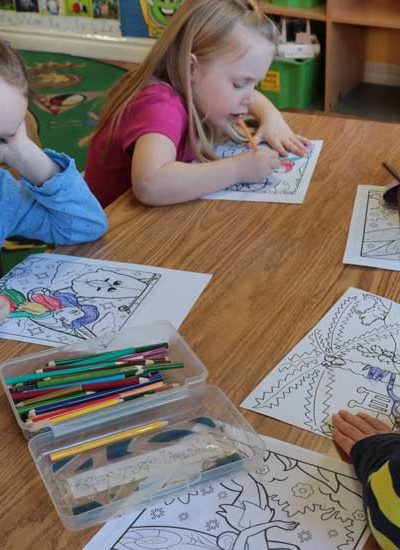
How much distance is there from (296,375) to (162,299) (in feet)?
0.73

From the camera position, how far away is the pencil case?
0.67m

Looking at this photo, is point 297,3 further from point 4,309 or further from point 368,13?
point 4,309

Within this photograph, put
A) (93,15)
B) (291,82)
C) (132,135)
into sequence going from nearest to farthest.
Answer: (132,135), (291,82), (93,15)

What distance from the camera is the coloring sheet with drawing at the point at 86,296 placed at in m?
0.91

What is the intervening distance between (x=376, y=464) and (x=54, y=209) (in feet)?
2.13

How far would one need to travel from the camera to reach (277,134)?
1388mm

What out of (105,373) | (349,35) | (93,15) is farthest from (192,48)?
(93,15)

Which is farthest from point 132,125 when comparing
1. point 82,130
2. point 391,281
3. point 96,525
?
point 82,130

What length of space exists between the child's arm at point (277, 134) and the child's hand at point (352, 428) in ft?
Answer: 2.30

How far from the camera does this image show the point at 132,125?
1301 millimetres

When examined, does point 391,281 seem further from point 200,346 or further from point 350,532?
point 350,532

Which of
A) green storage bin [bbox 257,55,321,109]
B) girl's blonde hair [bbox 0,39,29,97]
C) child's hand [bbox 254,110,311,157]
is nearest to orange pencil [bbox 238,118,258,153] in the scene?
child's hand [bbox 254,110,311,157]

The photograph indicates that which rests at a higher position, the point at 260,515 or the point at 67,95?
the point at 260,515

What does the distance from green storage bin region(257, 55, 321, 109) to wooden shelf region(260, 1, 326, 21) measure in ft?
0.50
